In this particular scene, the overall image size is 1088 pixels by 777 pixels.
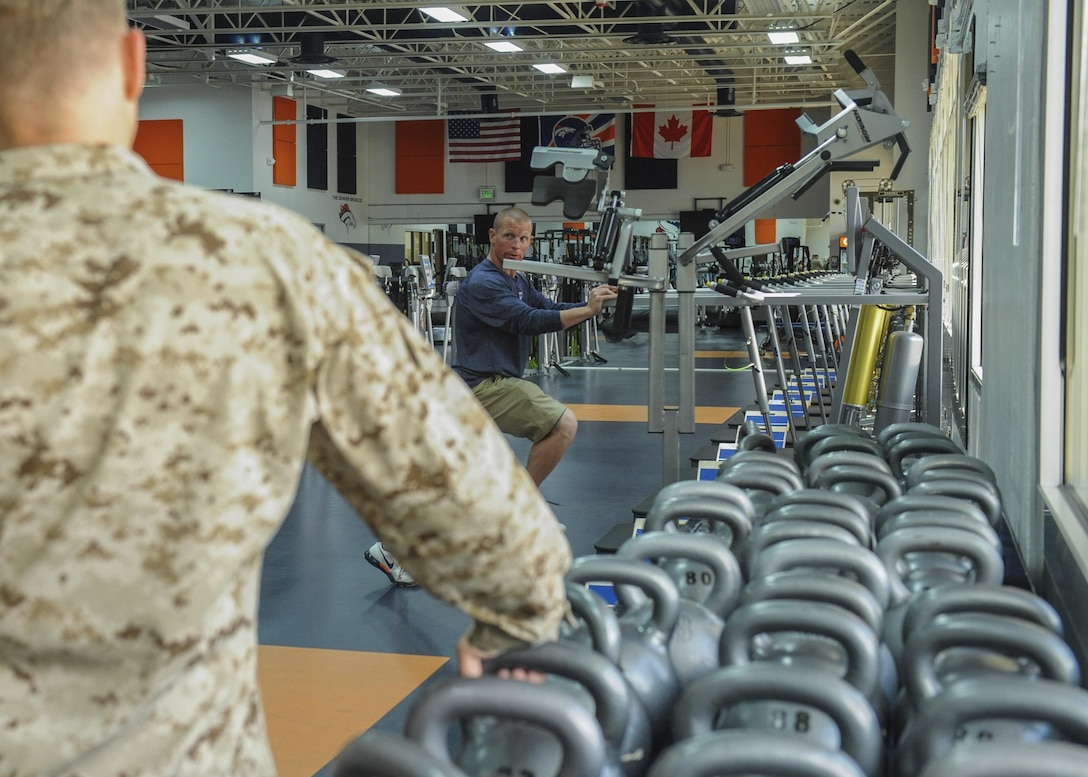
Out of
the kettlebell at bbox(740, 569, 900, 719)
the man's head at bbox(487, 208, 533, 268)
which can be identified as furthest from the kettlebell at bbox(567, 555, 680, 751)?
the man's head at bbox(487, 208, 533, 268)

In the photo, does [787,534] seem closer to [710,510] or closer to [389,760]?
[710,510]

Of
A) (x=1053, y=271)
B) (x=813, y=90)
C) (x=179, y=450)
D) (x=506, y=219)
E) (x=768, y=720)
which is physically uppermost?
(x=813, y=90)

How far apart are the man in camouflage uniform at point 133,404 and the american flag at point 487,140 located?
875 inches

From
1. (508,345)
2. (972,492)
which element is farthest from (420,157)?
(972,492)

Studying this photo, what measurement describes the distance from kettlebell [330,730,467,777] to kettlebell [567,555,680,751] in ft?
1.29

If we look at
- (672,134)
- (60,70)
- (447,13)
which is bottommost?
(60,70)

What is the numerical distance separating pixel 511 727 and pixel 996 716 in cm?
58

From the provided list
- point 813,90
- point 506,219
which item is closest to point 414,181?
point 813,90

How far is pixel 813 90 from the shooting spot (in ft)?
75.5

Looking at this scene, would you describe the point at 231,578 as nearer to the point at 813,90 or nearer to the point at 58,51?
the point at 58,51

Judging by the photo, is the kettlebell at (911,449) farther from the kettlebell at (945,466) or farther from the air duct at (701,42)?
the air duct at (701,42)

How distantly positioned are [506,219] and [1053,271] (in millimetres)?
3000

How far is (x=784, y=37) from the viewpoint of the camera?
53.2 feet

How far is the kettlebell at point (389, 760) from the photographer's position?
1.29 metres
